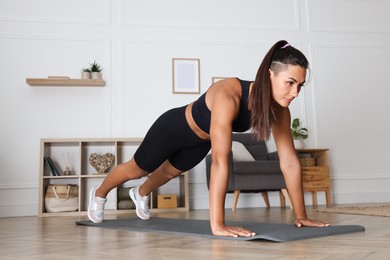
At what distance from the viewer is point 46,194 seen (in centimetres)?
387

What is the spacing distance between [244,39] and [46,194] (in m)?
2.77

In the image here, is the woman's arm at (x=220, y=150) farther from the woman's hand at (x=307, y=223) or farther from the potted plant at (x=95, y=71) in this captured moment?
the potted plant at (x=95, y=71)

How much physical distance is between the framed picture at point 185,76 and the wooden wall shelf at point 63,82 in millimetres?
814

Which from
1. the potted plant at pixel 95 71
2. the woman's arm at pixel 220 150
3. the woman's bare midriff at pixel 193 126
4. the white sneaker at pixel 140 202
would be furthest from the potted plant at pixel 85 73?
the woman's arm at pixel 220 150

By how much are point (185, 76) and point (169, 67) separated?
0.68ft

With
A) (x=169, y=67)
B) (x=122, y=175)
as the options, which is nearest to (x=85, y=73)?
(x=169, y=67)

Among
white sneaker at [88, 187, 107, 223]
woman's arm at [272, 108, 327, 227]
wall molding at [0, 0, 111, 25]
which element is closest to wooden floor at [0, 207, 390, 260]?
woman's arm at [272, 108, 327, 227]

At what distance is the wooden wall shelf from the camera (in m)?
4.18

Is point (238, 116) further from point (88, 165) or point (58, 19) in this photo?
point (58, 19)

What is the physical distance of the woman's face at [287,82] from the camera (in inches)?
63.4

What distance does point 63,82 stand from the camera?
4.23 metres

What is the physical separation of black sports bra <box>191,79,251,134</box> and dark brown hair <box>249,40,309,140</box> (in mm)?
57

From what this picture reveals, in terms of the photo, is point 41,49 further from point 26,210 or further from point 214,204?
point 214,204

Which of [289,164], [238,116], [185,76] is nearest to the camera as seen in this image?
[238,116]
